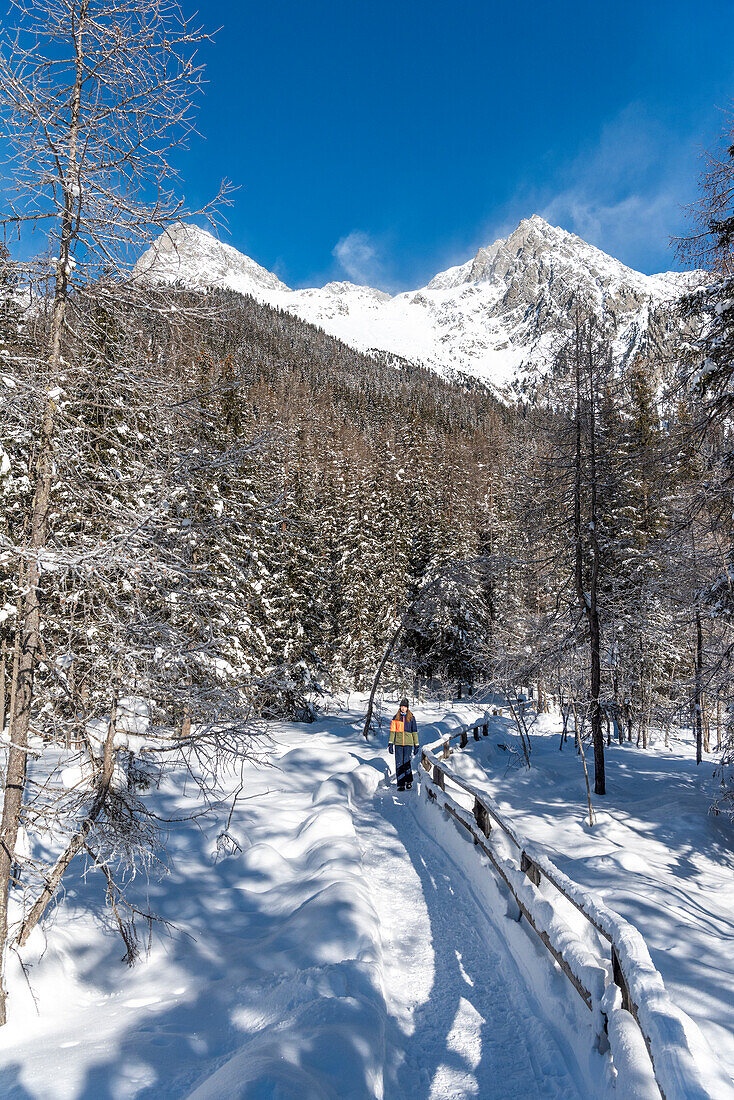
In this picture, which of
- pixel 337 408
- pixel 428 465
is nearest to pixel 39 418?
pixel 428 465

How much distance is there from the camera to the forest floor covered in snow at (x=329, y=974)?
3537 mm

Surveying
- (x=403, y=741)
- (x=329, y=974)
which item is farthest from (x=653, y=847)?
(x=329, y=974)

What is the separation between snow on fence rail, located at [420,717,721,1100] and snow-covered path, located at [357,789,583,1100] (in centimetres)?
57

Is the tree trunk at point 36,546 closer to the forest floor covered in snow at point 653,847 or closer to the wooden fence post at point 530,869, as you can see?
the wooden fence post at point 530,869

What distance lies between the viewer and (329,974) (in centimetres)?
437

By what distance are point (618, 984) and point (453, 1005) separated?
182cm

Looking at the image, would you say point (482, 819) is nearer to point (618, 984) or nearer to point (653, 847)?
point (618, 984)

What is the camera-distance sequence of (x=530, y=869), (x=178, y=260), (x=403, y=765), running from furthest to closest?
(x=403, y=765), (x=530, y=869), (x=178, y=260)

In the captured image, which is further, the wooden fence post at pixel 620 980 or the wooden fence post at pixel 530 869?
the wooden fence post at pixel 530 869

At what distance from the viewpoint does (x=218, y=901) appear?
6.55 m

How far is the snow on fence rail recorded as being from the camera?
8.76 ft

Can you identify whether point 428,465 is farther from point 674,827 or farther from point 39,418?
point 39,418

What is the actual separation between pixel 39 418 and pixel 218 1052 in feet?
15.9

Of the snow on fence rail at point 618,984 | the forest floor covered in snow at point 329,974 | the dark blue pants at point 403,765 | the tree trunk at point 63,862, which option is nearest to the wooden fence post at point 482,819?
the forest floor covered in snow at point 329,974
